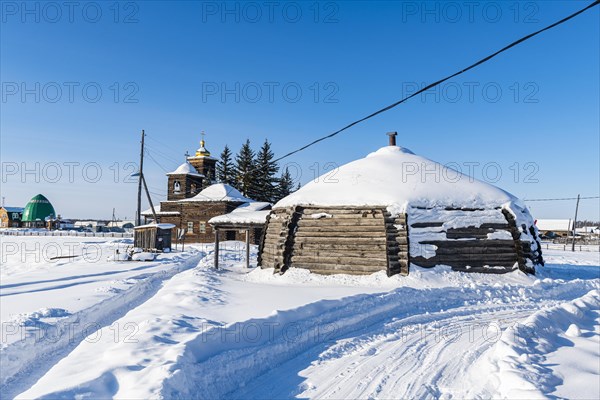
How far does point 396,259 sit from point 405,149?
24.3ft

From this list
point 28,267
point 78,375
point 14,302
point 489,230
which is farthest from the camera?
Result: point 28,267

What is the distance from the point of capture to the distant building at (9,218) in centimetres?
7894

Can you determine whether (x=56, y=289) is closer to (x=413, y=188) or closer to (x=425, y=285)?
(x=425, y=285)

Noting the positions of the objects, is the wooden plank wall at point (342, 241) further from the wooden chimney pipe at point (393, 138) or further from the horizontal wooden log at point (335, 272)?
the wooden chimney pipe at point (393, 138)

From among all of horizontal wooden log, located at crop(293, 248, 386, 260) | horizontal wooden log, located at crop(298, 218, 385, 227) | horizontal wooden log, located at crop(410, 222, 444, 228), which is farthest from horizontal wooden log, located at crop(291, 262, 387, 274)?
horizontal wooden log, located at crop(410, 222, 444, 228)

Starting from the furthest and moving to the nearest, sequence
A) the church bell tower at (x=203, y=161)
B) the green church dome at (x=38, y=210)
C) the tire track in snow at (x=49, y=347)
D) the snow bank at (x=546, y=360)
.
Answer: the green church dome at (x=38, y=210) → the church bell tower at (x=203, y=161) → the tire track in snow at (x=49, y=347) → the snow bank at (x=546, y=360)

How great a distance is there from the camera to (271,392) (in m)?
4.88

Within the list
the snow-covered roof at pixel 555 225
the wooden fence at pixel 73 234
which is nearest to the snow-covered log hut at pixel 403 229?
the wooden fence at pixel 73 234

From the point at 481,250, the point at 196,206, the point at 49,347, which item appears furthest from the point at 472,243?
the point at 196,206

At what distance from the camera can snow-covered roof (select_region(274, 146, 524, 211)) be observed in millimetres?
15000

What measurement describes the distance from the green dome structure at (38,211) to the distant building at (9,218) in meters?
7.31

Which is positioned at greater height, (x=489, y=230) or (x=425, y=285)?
(x=489, y=230)

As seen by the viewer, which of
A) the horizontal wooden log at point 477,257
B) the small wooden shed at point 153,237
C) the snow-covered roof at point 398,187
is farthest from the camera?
the small wooden shed at point 153,237

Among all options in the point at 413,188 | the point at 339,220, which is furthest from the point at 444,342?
the point at 413,188
